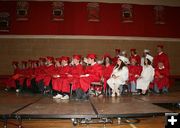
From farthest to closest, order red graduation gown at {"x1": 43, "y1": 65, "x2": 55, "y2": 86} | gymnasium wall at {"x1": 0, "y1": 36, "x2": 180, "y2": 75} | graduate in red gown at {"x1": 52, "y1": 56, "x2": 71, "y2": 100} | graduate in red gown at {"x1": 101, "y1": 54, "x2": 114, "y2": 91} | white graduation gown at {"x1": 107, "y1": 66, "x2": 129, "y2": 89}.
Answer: gymnasium wall at {"x1": 0, "y1": 36, "x2": 180, "y2": 75} < red graduation gown at {"x1": 43, "y1": 65, "x2": 55, "y2": 86} < graduate in red gown at {"x1": 101, "y1": 54, "x2": 114, "y2": 91} < white graduation gown at {"x1": 107, "y1": 66, "x2": 129, "y2": 89} < graduate in red gown at {"x1": 52, "y1": 56, "x2": 71, "y2": 100}

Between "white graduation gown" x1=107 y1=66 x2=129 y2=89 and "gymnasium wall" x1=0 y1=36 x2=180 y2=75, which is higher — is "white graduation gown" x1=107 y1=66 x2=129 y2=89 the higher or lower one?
the lower one

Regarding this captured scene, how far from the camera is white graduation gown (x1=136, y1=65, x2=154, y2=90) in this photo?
8.39 meters

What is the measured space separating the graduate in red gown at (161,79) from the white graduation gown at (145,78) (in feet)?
1.13

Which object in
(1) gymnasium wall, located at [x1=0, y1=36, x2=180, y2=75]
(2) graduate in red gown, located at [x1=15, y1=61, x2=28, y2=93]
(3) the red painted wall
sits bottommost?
(2) graduate in red gown, located at [x1=15, y1=61, x2=28, y2=93]

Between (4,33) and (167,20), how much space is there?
7.75 m

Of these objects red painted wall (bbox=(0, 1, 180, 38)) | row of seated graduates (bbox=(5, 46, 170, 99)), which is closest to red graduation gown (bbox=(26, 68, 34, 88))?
row of seated graduates (bbox=(5, 46, 170, 99))

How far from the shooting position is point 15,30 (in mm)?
12352

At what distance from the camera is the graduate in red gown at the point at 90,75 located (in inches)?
283

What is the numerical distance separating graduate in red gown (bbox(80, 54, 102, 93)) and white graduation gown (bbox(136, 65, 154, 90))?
147 centimetres

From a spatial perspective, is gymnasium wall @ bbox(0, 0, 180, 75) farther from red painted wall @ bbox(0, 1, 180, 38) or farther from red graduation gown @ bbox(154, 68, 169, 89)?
red graduation gown @ bbox(154, 68, 169, 89)

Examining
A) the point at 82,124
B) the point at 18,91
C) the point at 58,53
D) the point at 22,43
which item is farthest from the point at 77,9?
the point at 82,124

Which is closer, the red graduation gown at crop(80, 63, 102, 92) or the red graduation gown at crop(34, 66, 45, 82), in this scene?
the red graduation gown at crop(80, 63, 102, 92)

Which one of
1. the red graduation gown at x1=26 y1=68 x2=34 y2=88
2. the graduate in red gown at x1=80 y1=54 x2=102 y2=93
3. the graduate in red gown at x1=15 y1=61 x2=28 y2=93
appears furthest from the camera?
the graduate in red gown at x1=15 y1=61 x2=28 y2=93

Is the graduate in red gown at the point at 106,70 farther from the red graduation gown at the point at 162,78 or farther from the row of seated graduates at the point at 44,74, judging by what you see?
the red graduation gown at the point at 162,78
